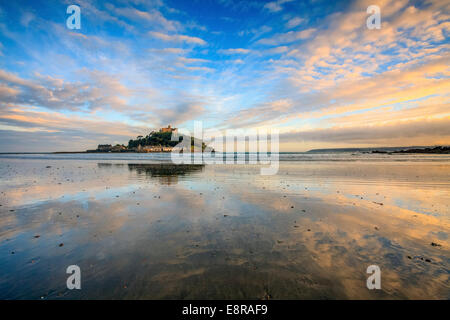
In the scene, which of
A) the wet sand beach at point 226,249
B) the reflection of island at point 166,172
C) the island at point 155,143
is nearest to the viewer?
the wet sand beach at point 226,249

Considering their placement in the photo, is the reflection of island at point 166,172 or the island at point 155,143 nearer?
the reflection of island at point 166,172

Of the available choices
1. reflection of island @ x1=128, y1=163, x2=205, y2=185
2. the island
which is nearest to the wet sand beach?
reflection of island @ x1=128, y1=163, x2=205, y2=185

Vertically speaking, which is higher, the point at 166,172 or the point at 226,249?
the point at 166,172

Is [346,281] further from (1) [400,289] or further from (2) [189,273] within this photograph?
(2) [189,273]

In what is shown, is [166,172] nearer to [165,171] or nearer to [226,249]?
[165,171]

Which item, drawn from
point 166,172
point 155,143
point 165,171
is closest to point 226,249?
point 166,172

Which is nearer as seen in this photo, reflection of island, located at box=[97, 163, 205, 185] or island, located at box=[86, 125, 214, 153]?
reflection of island, located at box=[97, 163, 205, 185]

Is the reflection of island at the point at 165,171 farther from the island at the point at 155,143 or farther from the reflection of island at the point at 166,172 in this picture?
the island at the point at 155,143

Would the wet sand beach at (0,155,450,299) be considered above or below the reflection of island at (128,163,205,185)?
below

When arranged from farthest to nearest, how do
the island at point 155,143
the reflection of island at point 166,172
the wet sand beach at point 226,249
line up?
1. the island at point 155,143
2. the reflection of island at point 166,172
3. the wet sand beach at point 226,249

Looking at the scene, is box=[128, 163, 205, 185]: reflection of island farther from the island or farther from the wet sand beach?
the island

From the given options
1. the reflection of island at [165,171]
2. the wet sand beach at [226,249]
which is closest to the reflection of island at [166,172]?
the reflection of island at [165,171]

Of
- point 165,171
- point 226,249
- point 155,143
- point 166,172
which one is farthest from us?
point 155,143

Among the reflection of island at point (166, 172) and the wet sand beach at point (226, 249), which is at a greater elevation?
the reflection of island at point (166, 172)
